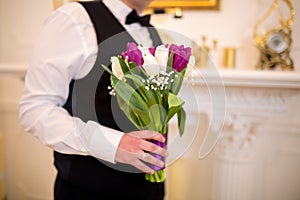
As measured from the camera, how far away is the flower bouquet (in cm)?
61

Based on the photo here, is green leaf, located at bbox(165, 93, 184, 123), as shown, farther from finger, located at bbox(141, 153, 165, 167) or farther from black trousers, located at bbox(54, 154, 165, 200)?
black trousers, located at bbox(54, 154, 165, 200)

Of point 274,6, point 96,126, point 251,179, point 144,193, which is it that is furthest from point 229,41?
point 96,126

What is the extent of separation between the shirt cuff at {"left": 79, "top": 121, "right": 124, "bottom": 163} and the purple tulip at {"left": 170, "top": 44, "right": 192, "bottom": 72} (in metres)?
0.20

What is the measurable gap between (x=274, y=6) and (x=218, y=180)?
97 cm

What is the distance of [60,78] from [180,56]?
1.30 ft

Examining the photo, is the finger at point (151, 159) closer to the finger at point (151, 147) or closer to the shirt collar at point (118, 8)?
the finger at point (151, 147)

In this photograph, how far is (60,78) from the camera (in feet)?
2.87

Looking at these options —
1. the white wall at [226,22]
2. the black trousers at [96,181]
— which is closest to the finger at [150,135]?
the black trousers at [96,181]

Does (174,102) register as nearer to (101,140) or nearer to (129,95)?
(129,95)

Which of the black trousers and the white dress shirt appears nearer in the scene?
the white dress shirt

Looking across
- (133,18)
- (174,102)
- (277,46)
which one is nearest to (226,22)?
(277,46)

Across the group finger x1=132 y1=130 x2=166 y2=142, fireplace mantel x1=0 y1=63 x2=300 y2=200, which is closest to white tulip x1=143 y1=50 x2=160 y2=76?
finger x1=132 y1=130 x2=166 y2=142

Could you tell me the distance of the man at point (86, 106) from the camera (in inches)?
28.7

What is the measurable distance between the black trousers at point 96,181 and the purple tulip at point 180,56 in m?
0.46
